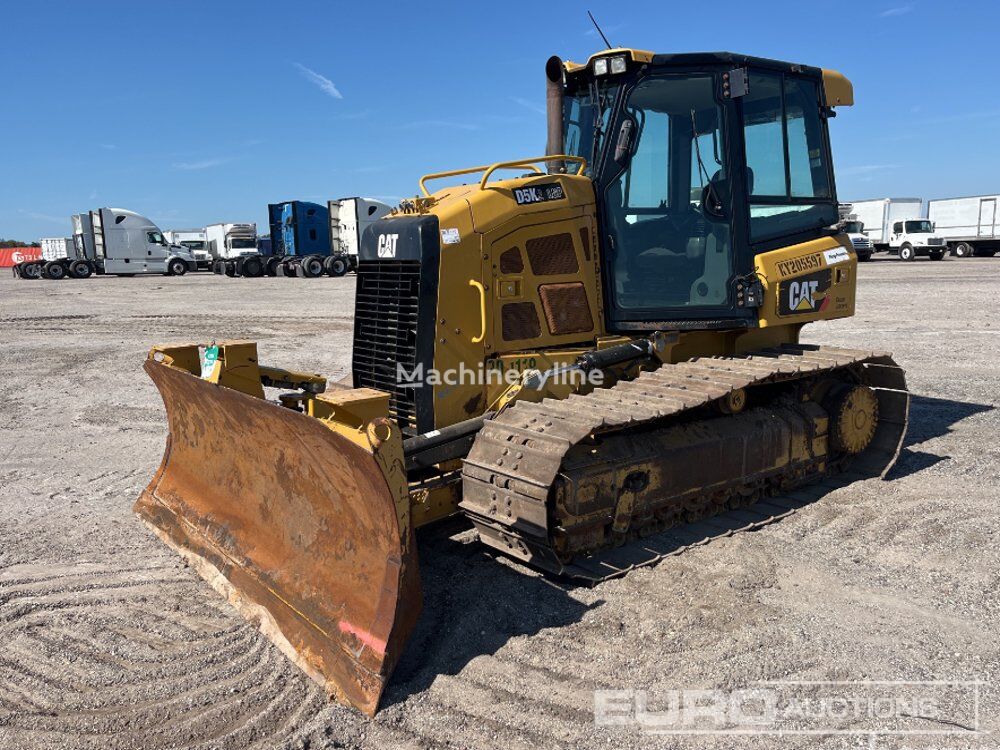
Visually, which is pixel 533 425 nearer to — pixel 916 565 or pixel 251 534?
pixel 251 534

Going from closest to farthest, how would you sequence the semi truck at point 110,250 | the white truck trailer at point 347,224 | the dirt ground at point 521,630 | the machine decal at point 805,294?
the dirt ground at point 521,630, the machine decal at point 805,294, the white truck trailer at point 347,224, the semi truck at point 110,250

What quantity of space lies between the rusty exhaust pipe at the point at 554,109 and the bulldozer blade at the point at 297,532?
2909mm

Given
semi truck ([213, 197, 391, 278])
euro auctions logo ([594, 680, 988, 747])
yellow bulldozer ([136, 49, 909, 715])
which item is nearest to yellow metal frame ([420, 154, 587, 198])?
yellow bulldozer ([136, 49, 909, 715])

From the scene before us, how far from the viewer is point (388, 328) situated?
5488mm

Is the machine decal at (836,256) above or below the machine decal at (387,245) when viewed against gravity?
below

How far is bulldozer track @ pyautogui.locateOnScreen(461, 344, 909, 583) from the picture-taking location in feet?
14.3

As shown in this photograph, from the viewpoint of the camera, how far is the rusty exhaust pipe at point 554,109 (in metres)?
5.84

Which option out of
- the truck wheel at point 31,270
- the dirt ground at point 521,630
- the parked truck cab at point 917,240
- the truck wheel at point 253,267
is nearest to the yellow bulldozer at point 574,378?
the dirt ground at point 521,630

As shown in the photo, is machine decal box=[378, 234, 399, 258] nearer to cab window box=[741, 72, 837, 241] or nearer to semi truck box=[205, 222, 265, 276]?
cab window box=[741, 72, 837, 241]

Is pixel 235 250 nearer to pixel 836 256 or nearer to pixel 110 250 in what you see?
pixel 110 250

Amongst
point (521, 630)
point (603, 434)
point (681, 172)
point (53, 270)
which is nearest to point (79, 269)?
point (53, 270)

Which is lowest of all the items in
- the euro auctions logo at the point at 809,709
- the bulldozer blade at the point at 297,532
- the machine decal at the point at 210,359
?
the euro auctions logo at the point at 809,709

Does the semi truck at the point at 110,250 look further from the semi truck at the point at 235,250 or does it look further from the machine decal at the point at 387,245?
the machine decal at the point at 387,245

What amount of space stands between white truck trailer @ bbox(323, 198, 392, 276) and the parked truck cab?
83.6ft
